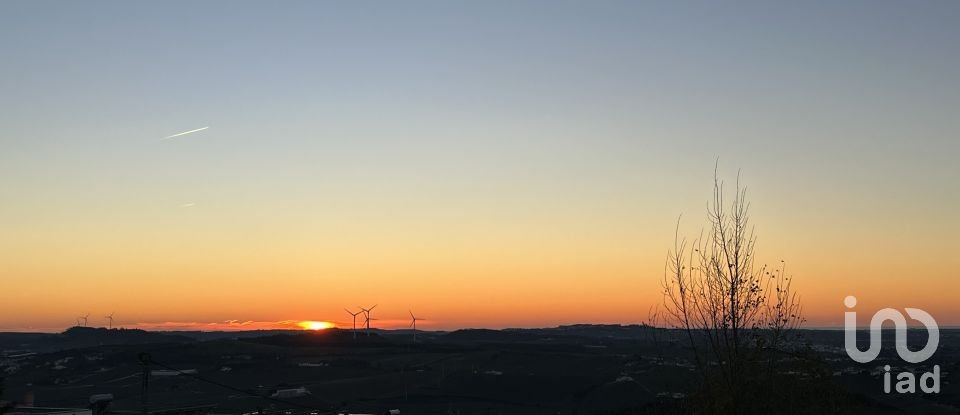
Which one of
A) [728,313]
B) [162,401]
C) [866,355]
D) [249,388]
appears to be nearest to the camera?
[728,313]

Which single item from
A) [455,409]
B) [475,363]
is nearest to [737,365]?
[455,409]

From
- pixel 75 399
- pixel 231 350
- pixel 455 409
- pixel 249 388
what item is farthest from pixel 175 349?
pixel 455 409

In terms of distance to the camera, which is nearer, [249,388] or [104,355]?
[249,388]

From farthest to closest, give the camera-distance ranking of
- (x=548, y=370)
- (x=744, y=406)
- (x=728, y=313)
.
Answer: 1. (x=548, y=370)
2. (x=728, y=313)
3. (x=744, y=406)

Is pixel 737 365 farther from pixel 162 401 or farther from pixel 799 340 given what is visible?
pixel 162 401

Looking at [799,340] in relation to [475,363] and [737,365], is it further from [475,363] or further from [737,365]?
[475,363]

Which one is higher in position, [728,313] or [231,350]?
[728,313]

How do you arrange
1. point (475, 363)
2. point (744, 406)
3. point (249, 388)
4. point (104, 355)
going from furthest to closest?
point (104, 355) < point (475, 363) < point (249, 388) < point (744, 406)

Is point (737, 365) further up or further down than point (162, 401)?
further up

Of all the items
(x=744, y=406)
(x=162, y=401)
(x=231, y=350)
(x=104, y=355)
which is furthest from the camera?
(x=231, y=350)
